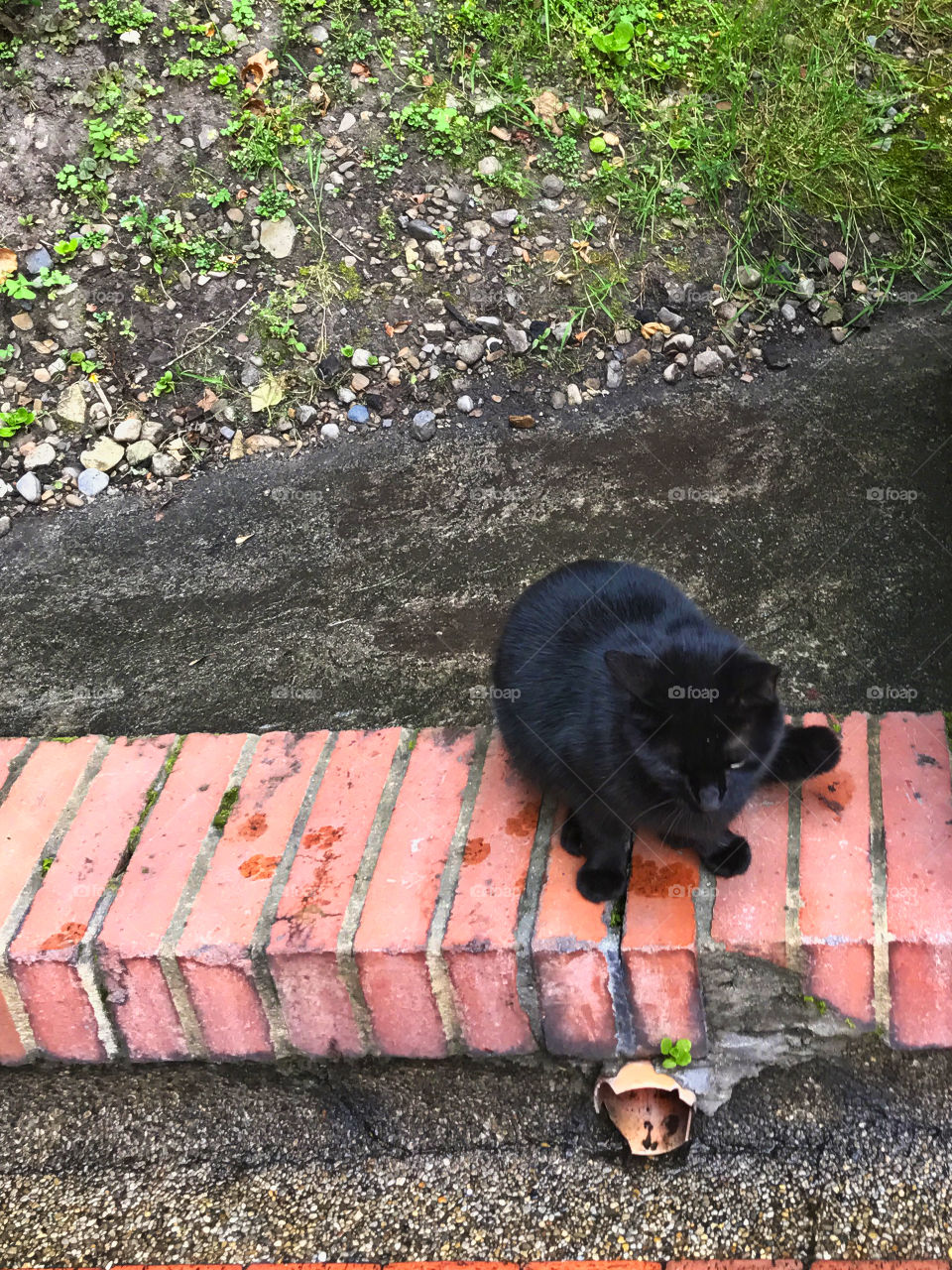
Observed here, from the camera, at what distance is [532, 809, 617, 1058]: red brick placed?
1.60m

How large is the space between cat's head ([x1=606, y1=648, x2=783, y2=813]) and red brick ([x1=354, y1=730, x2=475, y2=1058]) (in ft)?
1.33

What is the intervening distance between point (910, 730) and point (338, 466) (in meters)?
1.77

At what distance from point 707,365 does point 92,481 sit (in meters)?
1.85

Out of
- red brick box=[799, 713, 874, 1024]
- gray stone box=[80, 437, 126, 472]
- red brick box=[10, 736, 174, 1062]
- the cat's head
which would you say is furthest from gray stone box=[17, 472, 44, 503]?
→ red brick box=[799, 713, 874, 1024]

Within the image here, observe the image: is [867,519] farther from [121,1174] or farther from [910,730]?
[121,1174]

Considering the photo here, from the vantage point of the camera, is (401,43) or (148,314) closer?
(148,314)

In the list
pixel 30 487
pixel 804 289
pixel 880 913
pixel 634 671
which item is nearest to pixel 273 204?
pixel 30 487

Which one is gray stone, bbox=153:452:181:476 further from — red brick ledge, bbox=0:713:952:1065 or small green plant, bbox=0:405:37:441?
red brick ledge, bbox=0:713:952:1065

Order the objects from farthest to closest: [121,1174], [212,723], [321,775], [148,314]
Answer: [148,314] < [212,723] < [321,775] < [121,1174]

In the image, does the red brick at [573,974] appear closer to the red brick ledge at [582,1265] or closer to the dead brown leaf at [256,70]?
the red brick ledge at [582,1265]

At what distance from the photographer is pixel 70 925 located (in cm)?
176

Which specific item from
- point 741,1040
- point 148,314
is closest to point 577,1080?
point 741,1040

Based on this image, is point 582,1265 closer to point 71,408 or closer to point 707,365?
point 707,365

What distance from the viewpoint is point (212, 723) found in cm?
228
